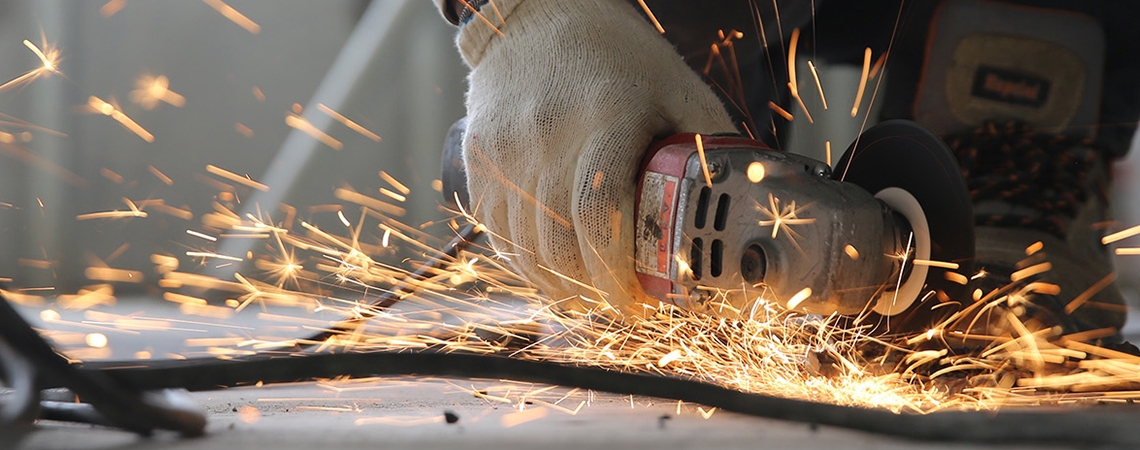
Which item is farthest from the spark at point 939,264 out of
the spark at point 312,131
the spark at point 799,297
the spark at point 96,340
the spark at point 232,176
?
the spark at point 232,176

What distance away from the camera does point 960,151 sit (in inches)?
55.8

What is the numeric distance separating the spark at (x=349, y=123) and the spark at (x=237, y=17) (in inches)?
19.4

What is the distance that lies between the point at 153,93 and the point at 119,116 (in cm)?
19

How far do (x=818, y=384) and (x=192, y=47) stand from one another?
3.35 m

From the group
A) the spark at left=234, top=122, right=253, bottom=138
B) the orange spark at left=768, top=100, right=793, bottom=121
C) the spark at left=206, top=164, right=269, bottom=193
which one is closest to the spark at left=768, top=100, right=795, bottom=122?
the orange spark at left=768, top=100, right=793, bottom=121

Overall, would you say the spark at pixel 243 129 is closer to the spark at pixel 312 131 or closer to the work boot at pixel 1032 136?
the spark at pixel 312 131

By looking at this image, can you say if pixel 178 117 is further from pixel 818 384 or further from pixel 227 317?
pixel 818 384

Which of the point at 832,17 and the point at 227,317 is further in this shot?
the point at 227,317

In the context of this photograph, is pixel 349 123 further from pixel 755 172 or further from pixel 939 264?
pixel 939 264

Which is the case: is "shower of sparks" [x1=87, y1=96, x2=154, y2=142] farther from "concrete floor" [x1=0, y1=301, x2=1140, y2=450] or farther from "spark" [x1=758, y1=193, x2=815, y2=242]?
"spark" [x1=758, y1=193, x2=815, y2=242]

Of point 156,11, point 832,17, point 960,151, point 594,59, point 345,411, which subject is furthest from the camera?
point 156,11

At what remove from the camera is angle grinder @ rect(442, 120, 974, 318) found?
966mm

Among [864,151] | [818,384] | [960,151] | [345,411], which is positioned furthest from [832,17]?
[345,411]

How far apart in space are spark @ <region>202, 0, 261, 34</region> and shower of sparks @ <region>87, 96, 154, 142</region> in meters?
0.60
